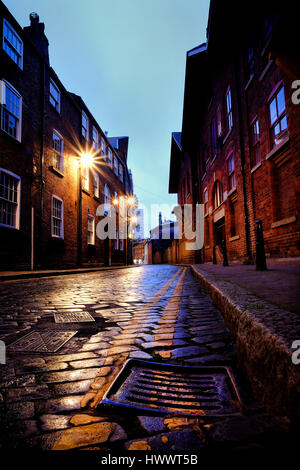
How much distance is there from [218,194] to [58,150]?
878 cm

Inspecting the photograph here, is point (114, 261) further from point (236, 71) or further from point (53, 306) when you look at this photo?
point (53, 306)

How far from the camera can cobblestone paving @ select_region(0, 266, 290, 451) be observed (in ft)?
2.87

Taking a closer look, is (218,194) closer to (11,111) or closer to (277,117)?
(277,117)

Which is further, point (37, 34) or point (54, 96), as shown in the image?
point (54, 96)

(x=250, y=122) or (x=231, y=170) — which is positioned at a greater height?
(x=250, y=122)

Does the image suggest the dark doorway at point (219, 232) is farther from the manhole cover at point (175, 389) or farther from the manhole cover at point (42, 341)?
the manhole cover at point (175, 389)

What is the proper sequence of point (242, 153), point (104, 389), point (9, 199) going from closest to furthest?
point (104, 389)
point (242, 153)
point (9, 199)

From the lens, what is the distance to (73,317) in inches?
110

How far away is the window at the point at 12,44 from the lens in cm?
1006

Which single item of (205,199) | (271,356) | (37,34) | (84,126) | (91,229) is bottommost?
(271,356)

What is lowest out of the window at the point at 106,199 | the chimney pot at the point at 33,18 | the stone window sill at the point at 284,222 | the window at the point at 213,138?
the stone window sill at the point at 284,222

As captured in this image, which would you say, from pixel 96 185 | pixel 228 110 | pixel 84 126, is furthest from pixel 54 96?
pixel 228 110

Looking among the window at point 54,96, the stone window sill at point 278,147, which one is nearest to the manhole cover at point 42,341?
the stone window sill at point 278,147

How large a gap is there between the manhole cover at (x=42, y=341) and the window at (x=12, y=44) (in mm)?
12004
